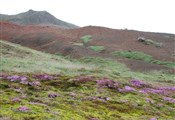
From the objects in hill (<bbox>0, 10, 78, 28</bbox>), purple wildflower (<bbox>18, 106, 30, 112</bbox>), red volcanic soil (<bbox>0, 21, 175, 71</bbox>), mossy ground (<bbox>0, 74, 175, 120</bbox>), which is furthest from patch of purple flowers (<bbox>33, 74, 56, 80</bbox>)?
hill (<bbox>0, 10, 78, 28</bbox>)

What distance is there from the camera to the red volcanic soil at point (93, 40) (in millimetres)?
53156

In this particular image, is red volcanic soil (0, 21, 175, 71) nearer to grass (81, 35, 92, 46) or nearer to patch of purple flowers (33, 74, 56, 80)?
grass (81, 35, 92, 46)

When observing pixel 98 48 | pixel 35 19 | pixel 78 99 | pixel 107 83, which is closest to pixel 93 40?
pixel 98 48

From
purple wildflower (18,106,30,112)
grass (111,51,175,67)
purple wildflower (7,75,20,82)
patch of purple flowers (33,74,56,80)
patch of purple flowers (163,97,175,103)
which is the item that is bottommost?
patch of purple flowers (163,97,175,103)

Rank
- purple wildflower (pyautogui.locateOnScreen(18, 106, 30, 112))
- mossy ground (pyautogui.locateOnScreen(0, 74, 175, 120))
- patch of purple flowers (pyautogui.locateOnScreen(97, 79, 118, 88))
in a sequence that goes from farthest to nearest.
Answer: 1. patch of purple flowers (pyautogui.locateOnScreen(97, 79, 118, 88))
2. mossy ground (pyautogui.locateOnScreen(0, 74, 175, 120))
3. purple wildflower (pyautogui.locateOnScreen(18, 106, 30, 112))

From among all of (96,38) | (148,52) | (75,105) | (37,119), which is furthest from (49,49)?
(37,119)

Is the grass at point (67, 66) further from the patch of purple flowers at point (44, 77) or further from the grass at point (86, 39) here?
the grass at point (86, 39)

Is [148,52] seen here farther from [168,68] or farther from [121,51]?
[168,68]

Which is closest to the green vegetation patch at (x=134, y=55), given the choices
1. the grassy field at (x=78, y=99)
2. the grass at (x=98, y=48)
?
the grass at (x=98, y=48)

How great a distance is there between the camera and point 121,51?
179 ft

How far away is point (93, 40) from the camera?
206ft

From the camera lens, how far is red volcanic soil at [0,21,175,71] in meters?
53.2

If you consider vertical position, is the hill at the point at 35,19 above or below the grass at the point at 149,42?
above

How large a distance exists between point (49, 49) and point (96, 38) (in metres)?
10.9
